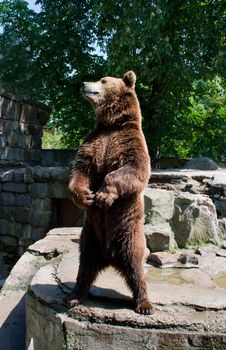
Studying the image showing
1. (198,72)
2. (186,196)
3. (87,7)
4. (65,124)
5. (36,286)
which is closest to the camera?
(36,286)

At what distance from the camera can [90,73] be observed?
11008mm

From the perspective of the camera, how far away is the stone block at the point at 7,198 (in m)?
8.20

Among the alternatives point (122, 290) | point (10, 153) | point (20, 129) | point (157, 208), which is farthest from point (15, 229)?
point (122, 290)

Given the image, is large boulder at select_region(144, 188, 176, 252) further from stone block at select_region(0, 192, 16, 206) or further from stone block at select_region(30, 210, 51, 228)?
stone block at select_region(0, 192, 16, 206)

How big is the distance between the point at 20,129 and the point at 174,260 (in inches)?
258

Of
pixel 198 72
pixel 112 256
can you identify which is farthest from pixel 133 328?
pixel 198 72

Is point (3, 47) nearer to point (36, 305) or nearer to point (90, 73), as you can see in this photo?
point (90, 73)

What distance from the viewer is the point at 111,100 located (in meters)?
3.16

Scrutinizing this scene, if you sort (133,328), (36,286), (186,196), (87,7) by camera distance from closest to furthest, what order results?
(133,328) < (36,286) < (186,196) < (87,7)

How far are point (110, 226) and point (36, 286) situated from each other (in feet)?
2.88

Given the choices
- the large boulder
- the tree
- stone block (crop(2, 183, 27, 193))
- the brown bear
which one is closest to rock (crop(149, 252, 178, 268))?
the large boulder

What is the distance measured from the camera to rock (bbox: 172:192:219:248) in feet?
15.7

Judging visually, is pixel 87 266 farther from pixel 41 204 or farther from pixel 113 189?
pixel 41 204

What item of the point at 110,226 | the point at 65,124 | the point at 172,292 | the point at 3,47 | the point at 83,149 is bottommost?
the point at 172,292
